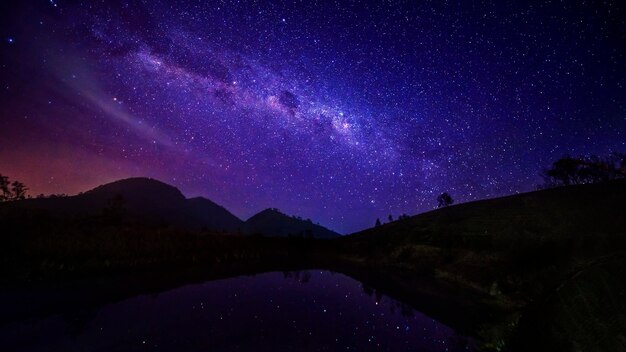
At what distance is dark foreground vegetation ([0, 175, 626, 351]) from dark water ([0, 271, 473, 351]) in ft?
4.80

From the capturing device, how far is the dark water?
25.7ft

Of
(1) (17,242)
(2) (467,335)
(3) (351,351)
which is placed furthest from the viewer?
(1) (17,242)

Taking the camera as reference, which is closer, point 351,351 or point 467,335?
point 351,351

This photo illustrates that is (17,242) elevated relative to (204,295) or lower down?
elevated

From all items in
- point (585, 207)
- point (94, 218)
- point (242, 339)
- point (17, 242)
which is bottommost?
point (242, 339)

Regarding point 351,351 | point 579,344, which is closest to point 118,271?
point 351,351

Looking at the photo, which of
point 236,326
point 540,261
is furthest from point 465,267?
point 236,326

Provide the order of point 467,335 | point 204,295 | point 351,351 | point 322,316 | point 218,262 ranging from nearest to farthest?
point 351,351
point 467,335
point 322,316
point 204,295
point 218,262

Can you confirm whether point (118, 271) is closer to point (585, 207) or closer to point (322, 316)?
point (322, 316)

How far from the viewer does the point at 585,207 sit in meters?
25.6

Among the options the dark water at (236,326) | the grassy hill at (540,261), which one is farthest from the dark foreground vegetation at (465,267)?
the dark water at (236,326)

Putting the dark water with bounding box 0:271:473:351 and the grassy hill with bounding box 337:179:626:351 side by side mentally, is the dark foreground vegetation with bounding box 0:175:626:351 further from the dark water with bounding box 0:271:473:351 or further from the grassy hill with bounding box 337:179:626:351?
the dark water with bounding box 0:271:473:351

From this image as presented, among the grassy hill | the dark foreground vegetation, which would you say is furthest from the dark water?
the grassy hill

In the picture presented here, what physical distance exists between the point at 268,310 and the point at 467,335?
7165 millimetres
